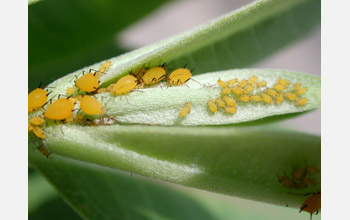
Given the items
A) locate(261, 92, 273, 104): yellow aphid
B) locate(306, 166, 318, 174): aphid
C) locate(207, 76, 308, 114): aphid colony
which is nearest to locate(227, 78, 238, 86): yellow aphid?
locate(207, 76, 308, 114): aphid colony

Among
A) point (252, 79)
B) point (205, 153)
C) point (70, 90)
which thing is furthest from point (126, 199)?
point (252, 79)

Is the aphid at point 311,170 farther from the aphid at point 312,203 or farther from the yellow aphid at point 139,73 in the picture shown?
the yellow aphid at point 139,73

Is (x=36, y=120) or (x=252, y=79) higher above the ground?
(x=252, y=79)

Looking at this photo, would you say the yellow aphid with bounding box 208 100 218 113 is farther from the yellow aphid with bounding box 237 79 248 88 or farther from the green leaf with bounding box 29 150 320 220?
the green leaf with bounding box 29 150 320 220

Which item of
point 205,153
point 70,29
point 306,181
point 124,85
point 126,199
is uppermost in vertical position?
point 70,29

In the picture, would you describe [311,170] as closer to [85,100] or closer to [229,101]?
[229,101]

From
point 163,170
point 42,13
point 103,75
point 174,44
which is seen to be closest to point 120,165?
point 163,170

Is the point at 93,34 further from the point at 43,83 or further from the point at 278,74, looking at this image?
the point at 278,74
